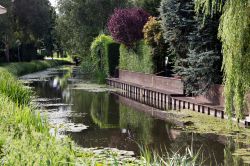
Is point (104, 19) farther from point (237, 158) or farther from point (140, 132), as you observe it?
point (237, 158)

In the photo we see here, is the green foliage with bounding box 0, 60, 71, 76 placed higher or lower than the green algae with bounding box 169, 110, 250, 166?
higher

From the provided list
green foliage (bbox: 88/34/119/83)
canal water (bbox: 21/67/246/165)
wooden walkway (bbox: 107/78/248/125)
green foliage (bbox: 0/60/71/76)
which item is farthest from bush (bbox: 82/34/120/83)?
canal water (bbox: 21/67/246/165)

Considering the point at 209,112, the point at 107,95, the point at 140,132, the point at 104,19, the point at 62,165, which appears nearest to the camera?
the point at 62,165

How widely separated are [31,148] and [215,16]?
14.3m

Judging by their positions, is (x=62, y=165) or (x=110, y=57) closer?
(x=62, y=165)

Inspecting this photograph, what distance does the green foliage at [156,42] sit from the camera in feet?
85.9

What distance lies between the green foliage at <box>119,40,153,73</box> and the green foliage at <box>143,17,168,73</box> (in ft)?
1.52

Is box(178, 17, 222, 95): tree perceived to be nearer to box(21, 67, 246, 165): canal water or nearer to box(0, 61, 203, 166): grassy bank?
box(21, 67, 246, 165): canal water

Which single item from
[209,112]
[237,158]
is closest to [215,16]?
[209,112]

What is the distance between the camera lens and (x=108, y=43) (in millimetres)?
38344

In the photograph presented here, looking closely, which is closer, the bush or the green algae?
the green algae

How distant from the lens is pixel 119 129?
1567 cm

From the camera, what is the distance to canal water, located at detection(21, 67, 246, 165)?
41.3 ft

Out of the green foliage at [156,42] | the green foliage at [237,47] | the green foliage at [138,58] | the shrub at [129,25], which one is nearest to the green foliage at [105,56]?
the green foliage at [138,58]
